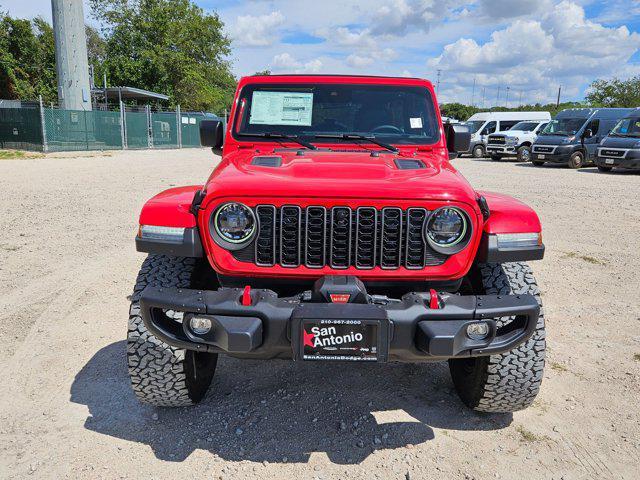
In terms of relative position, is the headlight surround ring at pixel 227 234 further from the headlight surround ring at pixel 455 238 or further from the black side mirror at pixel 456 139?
the black side mirror at pixel 456 139

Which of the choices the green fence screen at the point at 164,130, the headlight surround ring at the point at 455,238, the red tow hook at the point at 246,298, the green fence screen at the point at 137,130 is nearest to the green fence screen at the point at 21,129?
the green fence screen at the point at 137,130

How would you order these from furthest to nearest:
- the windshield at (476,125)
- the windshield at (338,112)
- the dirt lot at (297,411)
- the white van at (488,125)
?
1. the windshield at (476,125)
2. the white van at (488,125)
3. the windshield at (338,112)
4. the dirt lot at (297,411)

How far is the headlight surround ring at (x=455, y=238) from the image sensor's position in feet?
8.61

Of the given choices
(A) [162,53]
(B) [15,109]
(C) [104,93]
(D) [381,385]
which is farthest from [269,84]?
(A) [162,53]

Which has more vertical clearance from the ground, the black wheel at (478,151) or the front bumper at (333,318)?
the front bumper at (333,318)

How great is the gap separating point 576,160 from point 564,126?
5.19ft

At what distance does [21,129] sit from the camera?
2239 centimetres

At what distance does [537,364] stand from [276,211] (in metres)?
1.62

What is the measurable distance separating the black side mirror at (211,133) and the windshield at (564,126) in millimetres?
18897

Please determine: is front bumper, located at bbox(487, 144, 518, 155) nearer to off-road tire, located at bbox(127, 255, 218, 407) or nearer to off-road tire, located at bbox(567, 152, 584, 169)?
off-road tire, located at bbox(567, 152, 584, 169)

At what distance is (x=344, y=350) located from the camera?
2.38 metres

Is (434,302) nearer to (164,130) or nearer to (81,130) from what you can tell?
(81,130)

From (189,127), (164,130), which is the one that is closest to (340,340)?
(164,130)

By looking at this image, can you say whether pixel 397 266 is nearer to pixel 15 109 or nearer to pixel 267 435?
pixel 267 435
